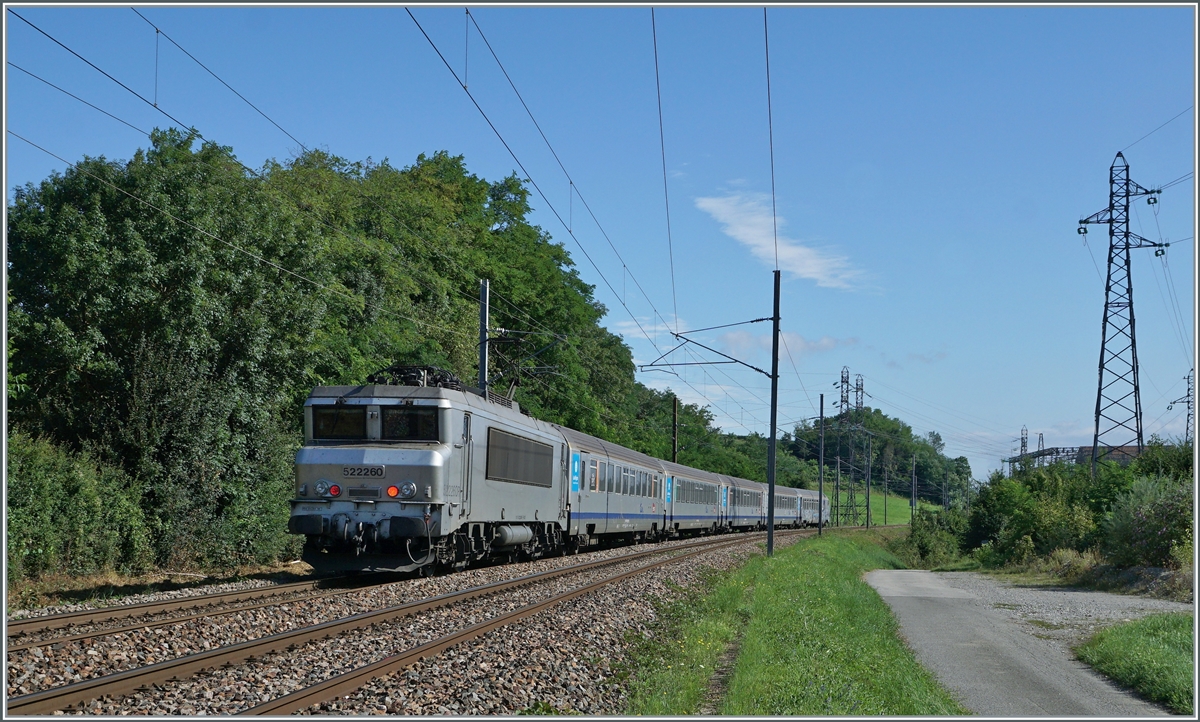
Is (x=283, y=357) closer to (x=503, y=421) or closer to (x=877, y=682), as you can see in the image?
(x=503, y=421)

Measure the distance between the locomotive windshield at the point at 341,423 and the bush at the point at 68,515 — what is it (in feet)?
14.7

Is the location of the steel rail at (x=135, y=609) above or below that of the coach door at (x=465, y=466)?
below

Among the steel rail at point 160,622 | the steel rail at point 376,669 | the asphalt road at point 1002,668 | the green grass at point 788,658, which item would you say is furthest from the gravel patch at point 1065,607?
the steel rail at point 160,622

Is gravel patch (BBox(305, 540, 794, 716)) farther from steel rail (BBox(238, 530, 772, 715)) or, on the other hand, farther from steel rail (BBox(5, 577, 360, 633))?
steel rail (BBox(5, 577, 360, 633))

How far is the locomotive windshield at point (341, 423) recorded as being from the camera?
687 inches

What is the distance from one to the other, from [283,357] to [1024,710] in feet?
62.6

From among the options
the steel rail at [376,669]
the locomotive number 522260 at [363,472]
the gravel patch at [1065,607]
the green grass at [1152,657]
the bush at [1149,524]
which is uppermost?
the locomotive number 522260 at [363,472]

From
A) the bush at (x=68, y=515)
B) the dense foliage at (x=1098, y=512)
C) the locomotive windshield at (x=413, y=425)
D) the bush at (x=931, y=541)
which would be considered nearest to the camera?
the bush at (x=68, y=515)

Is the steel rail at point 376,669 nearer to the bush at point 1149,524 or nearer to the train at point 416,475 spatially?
the train at point 416,475

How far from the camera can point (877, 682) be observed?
9.16 m

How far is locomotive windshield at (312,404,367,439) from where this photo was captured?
17.4m

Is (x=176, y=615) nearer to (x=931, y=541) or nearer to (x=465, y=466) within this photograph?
(x=465, y=466)

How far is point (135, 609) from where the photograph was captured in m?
12.0

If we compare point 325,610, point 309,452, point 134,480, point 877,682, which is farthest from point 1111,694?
point 134,480
